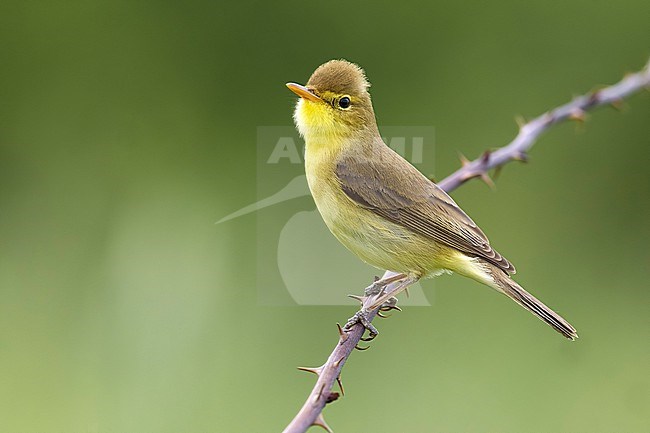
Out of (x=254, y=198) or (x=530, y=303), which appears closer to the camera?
(x=530, y=303)

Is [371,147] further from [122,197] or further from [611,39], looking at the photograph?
[611,39]

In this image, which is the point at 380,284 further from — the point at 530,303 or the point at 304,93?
the point at 304,93

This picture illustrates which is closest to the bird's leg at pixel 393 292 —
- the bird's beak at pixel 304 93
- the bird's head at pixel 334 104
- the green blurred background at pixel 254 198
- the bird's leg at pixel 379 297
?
the bird's leg at pixel 379 297

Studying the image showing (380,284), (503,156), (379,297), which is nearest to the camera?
(503,156)

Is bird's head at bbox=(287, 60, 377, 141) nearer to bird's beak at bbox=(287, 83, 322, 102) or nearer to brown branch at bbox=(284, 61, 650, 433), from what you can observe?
bird's beak at bbox=(287, 83, 322, 102)

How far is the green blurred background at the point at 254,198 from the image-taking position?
3490 millimetres

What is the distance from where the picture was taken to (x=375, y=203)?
2.65m

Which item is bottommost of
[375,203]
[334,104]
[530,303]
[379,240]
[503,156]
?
[530,303]

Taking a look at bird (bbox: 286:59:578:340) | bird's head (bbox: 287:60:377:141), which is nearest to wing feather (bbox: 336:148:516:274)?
bird (bbox: 286:59:578:340)

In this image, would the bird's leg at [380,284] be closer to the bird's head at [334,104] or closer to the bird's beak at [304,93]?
the bird's head at [334,104]

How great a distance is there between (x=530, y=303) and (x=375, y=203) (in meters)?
0.54

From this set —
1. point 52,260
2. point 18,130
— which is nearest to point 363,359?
point 52,260

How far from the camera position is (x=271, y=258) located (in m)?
3.81

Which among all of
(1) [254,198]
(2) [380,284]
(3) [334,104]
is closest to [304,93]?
(3) [334,104]
